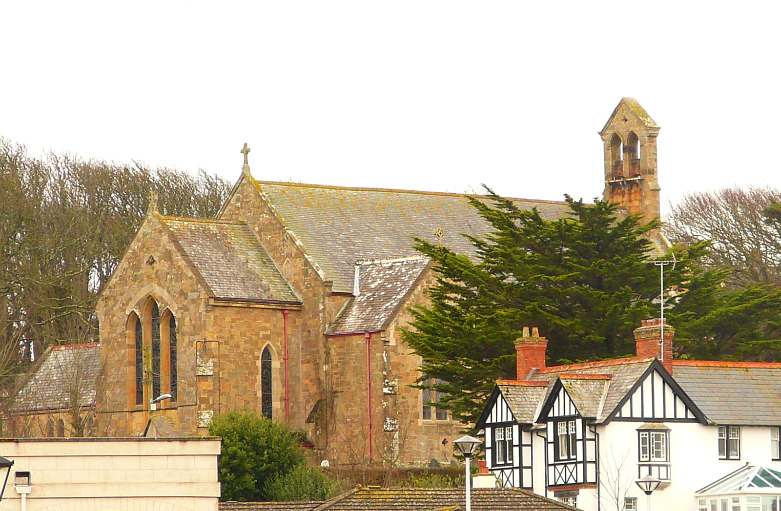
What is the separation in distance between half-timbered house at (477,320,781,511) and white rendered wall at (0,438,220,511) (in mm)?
10598

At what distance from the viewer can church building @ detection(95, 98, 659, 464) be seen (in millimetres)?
53094

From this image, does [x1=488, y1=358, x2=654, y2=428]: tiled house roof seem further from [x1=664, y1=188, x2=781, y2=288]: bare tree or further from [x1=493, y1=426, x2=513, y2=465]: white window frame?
[x1=664, y1=188, x2=781, y2=288]: bare tree

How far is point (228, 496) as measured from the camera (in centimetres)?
4638

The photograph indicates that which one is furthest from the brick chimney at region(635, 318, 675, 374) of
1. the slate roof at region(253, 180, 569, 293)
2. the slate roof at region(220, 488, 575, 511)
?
the slate roof at region(253, 180, 569, 293)

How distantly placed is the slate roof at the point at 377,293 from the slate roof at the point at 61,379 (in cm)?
1048

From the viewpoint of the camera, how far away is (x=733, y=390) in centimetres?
4350

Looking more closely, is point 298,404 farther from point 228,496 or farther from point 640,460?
point 640,460

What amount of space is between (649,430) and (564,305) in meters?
7.23

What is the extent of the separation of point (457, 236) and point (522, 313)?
461 inches

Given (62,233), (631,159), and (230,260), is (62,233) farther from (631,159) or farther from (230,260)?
(631,159)

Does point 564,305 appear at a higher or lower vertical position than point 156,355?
higher

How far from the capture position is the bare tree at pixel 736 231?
70.7m

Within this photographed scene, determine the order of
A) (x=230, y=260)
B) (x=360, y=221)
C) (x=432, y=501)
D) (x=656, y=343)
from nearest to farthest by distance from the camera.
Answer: (x=432, y=501) < (x=656, y=343) < (x=230, y=260) < (x=360, y=221)

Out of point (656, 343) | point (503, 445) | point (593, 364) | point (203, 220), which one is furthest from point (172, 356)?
point (656, 343)
